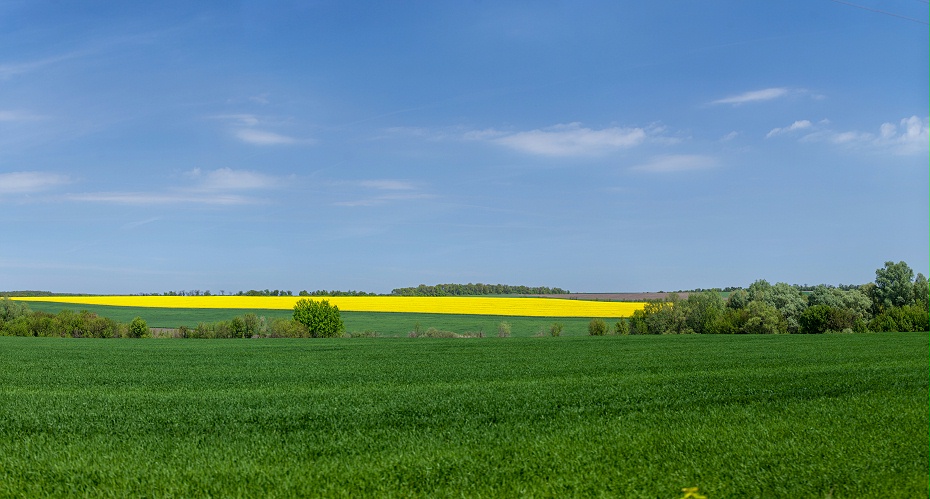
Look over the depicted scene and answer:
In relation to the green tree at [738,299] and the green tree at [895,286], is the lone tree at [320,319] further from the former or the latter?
the green tree at [895,286]

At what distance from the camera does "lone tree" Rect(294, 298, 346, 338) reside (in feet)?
247

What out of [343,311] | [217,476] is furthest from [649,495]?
[343,311]

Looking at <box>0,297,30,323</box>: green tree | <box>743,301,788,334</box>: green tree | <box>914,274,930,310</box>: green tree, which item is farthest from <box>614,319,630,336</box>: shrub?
<box>0,297,30,323</box>: green tree

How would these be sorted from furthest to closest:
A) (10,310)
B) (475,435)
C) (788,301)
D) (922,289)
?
(922,289), (788,301), (10,310), (475,435)

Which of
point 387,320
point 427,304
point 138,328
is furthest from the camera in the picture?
point 427,304

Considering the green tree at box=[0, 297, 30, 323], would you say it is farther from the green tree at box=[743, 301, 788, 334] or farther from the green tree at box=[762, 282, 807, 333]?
the green tree at box=[762, 282, 807, 333]

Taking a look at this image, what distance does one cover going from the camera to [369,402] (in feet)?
49.7

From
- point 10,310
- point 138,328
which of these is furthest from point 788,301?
point 10,310

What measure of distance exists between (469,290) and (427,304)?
2983 centimetres

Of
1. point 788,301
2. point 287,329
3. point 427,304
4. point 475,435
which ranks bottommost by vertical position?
point 287,329

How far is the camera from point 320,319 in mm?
76312

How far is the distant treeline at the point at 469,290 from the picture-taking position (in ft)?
436

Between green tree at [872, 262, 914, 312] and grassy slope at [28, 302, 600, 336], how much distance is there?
36.8m

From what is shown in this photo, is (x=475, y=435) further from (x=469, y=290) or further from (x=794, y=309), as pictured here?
(x=469, y=290)
